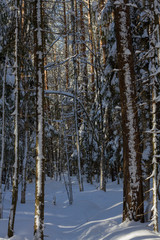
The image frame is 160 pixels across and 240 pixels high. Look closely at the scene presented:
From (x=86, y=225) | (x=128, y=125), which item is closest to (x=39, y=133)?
(x=128, y=125)

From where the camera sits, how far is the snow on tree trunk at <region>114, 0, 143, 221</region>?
6.35 metres

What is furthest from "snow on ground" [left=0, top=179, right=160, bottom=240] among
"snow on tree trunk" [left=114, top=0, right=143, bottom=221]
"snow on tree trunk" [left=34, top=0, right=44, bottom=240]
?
"snow on tree trunk" [left=34, top=0, right=44, bottom=240]

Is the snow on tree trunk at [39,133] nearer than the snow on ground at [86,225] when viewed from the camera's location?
No

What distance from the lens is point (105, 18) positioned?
9617mm

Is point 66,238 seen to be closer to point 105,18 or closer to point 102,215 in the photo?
point 102,215

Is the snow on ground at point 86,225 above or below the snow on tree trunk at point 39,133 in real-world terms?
below

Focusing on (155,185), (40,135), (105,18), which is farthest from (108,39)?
(155,185)

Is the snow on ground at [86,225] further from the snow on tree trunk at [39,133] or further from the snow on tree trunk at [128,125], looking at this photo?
the snow on tree trunk at [39,133]

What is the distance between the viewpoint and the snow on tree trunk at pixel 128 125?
6.35m

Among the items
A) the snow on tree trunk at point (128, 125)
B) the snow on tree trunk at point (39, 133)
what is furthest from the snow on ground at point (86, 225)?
the snow on tree trunk at point (39, 133)

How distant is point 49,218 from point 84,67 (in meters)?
13.5

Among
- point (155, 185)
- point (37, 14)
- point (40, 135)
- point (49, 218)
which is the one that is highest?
point (37, 14)

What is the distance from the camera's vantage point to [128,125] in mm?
6613

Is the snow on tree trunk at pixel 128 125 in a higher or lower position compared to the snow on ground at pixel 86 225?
higher
